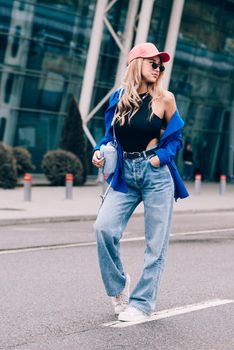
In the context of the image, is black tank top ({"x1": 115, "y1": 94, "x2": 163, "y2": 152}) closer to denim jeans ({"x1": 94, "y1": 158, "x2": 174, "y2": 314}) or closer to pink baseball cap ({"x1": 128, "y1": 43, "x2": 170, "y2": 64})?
denim jeans ({"x1": 94, "y1": 158, "x2": 174, "y2": 314})

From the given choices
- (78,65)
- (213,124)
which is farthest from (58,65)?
(213,124)

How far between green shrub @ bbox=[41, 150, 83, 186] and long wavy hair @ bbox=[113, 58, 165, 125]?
2269 centimetres

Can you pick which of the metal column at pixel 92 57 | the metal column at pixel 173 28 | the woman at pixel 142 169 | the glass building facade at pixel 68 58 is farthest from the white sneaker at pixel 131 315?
the metal column at pixel 173 28

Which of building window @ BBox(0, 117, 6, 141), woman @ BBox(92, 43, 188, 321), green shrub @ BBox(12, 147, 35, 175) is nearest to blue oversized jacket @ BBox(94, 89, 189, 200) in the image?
woman @ BBox(92, 43, 188, 321)

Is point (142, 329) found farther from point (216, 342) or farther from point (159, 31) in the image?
point (159, 31)

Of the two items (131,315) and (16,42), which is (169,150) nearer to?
(131,315)

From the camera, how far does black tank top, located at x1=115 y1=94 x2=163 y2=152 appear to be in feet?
23.8

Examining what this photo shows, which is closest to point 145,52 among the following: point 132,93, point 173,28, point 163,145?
point 132,93

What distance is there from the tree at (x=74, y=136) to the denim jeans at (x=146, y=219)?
78.3ft

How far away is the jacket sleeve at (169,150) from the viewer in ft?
23.8

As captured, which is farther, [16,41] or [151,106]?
[16,41]

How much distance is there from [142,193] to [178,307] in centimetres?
113

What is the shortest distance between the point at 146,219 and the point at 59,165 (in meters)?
22.7

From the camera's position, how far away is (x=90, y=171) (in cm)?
3794
